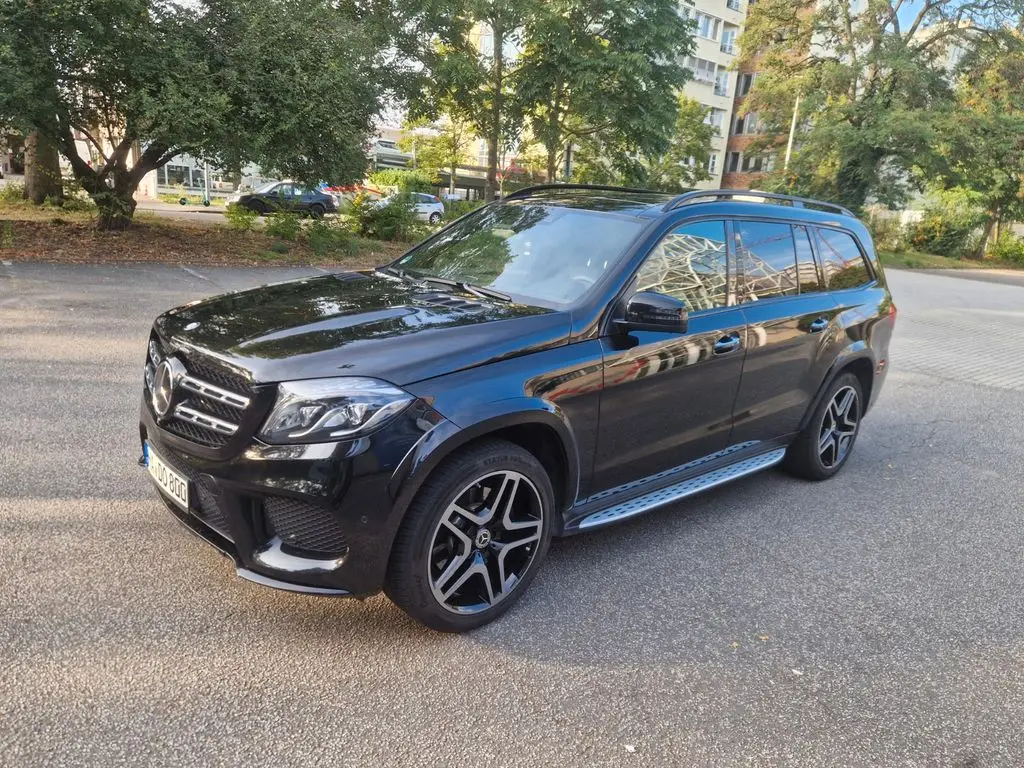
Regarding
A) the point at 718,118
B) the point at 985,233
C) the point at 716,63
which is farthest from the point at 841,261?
the point at 718,118

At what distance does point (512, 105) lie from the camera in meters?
20.3


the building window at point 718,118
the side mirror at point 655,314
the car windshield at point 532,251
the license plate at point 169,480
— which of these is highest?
the building window at point 718,118

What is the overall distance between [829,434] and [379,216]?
48.2ft

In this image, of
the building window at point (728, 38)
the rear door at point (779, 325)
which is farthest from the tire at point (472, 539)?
the building window at point (728, 38)

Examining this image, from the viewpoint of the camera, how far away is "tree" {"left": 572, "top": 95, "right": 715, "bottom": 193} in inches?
913

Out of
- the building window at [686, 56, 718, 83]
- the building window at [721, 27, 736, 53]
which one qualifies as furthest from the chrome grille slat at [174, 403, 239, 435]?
the building window at [721, 27, 736, 53]

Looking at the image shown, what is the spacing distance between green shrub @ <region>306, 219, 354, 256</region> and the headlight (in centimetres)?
1316

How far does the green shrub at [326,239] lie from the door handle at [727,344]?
12.5 meters

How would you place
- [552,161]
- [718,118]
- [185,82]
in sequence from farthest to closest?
[718,118]
[552,161]
[185,82]

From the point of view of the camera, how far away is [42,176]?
1628cm

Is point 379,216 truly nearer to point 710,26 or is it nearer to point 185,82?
point 185,82

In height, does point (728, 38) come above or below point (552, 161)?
above

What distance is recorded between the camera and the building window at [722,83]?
191 feet

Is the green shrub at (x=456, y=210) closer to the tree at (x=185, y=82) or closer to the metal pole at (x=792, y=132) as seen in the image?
the tree at (x=185, y=82)
